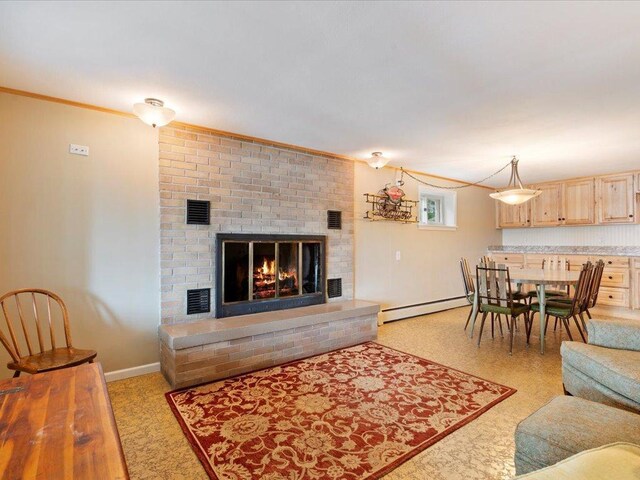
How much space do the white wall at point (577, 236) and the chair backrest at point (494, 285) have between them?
11.0 ft

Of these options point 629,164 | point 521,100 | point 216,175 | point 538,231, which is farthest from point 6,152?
point 538,231

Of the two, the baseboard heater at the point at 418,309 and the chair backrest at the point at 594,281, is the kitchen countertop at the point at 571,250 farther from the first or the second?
the chair backrest at the point at 594,281

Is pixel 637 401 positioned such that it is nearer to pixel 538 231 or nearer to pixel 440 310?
pixel 440 310

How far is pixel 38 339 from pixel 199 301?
121cm

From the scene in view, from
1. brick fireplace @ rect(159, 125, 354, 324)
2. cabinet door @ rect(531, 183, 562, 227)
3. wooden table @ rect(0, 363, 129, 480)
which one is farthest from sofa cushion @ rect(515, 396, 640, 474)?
cabinet door @ rect(531, 183, 562, 227)

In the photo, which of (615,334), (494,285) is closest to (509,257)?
(494,285)

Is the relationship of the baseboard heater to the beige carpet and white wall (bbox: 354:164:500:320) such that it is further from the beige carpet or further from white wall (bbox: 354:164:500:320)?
the beige carpet

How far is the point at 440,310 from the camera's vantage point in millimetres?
5617

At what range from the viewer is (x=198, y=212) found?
3217 millimetres

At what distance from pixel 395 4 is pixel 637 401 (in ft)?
7.49

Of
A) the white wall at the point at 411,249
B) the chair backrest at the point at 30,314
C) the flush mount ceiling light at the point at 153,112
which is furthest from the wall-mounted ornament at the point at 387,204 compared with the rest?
the chair backrest at the point at 30,314

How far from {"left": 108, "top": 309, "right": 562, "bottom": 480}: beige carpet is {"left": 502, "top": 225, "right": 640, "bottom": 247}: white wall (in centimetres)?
297

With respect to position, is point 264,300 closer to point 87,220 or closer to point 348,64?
point 87,220

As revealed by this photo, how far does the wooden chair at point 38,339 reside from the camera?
6.82 ft
